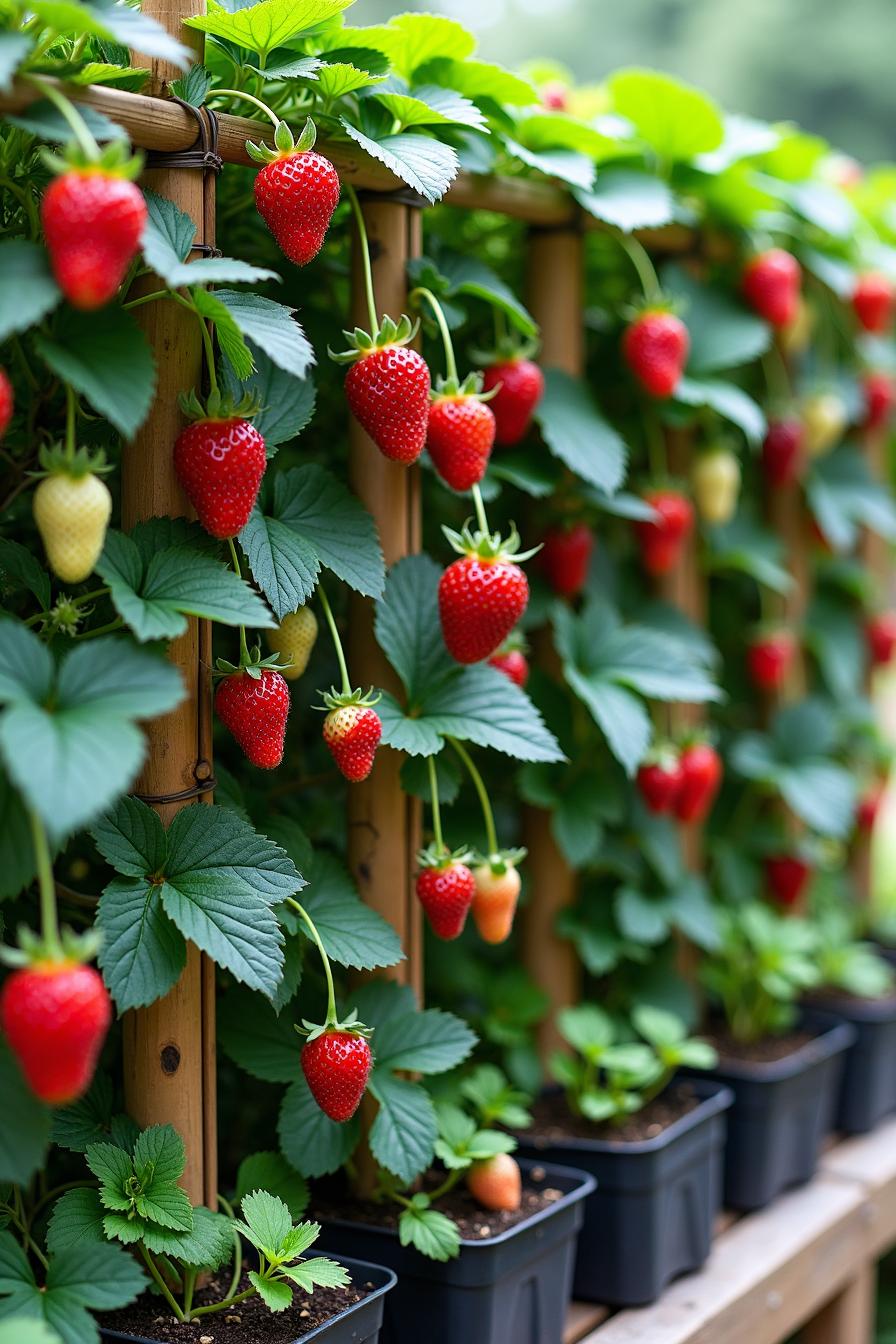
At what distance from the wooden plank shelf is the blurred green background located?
9688 mm

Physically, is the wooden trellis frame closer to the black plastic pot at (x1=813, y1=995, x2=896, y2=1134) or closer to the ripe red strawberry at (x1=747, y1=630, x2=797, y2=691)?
the black plastic pot at (x1=813, y1=995, x2=896, y2=1134)

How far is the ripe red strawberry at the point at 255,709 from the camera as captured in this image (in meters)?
1.18

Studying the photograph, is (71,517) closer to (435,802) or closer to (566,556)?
(435,802)

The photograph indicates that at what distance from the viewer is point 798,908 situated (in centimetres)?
229

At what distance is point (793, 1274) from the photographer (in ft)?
5.92

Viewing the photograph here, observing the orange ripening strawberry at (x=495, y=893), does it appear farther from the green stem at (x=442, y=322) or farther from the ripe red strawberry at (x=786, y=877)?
the ripe red strawberry at (x=786, y=877)

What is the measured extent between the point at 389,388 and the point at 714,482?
2.79 ft

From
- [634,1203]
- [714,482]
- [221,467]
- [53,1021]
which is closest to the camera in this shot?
[53,1021]

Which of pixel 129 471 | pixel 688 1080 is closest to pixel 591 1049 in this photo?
pixel 688 1080

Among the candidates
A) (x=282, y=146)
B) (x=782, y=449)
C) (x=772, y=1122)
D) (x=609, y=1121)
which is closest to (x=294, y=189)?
(x=282, y=146)

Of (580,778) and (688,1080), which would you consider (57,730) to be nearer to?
(580,778)

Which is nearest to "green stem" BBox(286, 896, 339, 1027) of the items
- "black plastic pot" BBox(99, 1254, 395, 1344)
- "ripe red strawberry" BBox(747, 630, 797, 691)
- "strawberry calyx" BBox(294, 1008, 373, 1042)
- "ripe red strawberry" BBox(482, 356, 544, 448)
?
"strawberry calyx" BBox(294, 1008, 373, 1042)

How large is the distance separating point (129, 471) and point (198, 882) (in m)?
0.33

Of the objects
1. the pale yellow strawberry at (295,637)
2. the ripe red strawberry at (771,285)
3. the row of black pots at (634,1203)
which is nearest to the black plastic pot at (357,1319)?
the row of black pots at (634,1203)
